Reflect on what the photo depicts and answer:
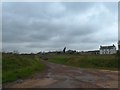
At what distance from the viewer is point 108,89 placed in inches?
561

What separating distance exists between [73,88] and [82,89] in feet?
2.04

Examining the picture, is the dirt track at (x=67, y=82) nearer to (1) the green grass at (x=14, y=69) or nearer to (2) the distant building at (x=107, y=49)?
(1) the green grass at (x=14, y=69)

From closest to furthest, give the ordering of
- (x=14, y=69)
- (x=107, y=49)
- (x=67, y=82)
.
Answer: (x=67, y=82) → (x=14, y=69) → (x=107, y=49)

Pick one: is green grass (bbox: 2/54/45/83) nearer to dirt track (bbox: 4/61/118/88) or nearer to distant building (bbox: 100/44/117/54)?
dirt track (bbox: 4/61/118/88)

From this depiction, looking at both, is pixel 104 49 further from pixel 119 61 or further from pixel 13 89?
pixel 13 89

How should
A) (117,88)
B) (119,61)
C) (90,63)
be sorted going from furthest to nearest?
1. (90,63)
2. (119,61)
3. (117,88)

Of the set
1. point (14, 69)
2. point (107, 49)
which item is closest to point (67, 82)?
point (14, 69)

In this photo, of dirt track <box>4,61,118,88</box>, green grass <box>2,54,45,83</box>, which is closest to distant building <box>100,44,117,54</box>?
green grass <box>2,54,45,83</box>

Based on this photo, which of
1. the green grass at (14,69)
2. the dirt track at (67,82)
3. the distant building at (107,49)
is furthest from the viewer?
the distant building at (107,49)

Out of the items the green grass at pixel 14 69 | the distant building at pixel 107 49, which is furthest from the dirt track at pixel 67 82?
the distant building at pixel 107 49

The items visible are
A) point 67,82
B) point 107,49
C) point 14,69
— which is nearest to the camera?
point 67,82

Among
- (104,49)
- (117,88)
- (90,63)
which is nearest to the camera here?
(117,88)

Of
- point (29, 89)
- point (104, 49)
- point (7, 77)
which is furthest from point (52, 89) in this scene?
point (104, 49)

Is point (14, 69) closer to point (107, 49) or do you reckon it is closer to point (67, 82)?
point (67, 82)
